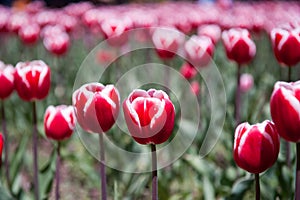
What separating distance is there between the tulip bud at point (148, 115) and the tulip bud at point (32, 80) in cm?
72

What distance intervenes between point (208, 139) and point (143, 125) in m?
1.56

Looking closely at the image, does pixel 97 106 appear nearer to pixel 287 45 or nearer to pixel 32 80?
pixel 32 80

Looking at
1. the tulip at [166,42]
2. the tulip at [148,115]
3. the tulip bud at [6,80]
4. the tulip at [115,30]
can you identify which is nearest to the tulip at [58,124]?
the tulip bud at [6,80]

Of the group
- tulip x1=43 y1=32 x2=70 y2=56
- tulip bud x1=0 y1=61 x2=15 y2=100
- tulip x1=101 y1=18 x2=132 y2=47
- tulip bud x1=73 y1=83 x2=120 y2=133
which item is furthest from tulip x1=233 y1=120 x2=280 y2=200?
tulip x1=43 y1=32 x2=70 y2=56

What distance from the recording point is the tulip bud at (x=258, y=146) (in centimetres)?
134

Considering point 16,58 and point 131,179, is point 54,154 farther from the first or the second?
point 16,58

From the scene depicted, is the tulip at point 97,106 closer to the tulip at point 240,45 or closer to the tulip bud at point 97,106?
the tulip bud at point 97,106

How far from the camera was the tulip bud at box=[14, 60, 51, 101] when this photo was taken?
1980 millimetres

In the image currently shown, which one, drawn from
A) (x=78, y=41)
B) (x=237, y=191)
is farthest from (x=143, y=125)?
(x=78, y=41)

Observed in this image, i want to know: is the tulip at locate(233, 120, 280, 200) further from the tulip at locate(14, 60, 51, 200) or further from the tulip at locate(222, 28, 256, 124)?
the tulip at locate(222, 28, 256, 124)

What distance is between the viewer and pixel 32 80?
6.54 ft

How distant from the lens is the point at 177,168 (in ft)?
9.50

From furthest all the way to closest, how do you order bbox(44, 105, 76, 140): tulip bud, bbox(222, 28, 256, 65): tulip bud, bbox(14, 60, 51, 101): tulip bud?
bbox(222, 28, 256, 65): tulip bud → bbox(14, 60, 51, 101): tulip bud → bbox(44, 105, 76, 140): tulip bud

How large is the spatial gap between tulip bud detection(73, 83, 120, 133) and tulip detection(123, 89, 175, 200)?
13cm
